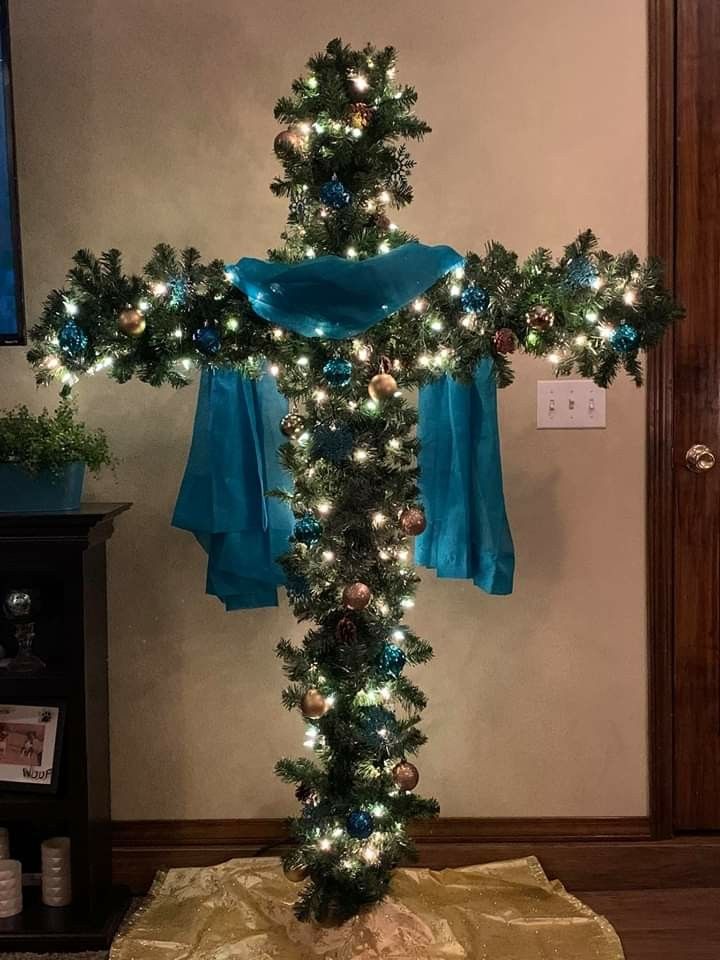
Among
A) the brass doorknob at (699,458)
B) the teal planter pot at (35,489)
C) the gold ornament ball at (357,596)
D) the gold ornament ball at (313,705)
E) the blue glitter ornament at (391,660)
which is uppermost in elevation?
the brass doorknob at (699,458)

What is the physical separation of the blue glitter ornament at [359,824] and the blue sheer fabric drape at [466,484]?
1.85ft

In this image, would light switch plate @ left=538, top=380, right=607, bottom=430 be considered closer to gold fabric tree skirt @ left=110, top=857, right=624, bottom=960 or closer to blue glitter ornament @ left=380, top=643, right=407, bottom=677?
blue glitter ornament @ left=380, top=643, right=407, bottom=677

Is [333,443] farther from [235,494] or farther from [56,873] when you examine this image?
[56,873]

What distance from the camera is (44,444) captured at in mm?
1877

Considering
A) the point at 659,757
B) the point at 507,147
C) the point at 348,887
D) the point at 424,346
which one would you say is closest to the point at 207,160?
the point at 507,147

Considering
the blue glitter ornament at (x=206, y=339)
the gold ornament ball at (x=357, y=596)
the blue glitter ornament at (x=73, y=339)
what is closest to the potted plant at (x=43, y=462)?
the blue glitter ornament at (x=73, y=339)

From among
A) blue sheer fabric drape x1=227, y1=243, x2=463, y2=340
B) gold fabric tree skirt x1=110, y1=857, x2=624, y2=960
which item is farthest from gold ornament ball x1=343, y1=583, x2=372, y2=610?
gold fabric tree skirt x1=110, y1=857, x2=624, y2=960

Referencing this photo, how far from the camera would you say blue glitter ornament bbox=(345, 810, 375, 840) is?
1.70 metres

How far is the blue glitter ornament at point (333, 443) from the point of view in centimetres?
167

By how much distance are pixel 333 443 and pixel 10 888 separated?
128 cm

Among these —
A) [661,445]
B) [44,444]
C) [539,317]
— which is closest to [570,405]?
[661,445]

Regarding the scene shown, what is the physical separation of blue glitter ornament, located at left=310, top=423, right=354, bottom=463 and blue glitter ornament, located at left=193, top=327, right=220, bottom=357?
0.25m

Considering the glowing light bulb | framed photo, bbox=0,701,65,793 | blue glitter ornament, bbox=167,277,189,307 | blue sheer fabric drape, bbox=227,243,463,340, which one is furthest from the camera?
framed photo, bbox=0,701,65,793

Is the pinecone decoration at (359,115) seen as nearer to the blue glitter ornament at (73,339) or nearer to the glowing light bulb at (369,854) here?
the blue glitter ornament at (73,339)
